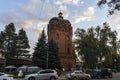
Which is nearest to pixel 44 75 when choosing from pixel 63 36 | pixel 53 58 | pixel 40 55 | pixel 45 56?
pixel 45 56

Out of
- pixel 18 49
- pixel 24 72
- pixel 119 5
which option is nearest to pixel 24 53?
pixel 18 49

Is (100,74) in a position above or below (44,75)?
below

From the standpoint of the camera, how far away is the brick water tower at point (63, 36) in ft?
307

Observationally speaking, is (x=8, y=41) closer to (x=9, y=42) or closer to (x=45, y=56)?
(x=9, y=42)

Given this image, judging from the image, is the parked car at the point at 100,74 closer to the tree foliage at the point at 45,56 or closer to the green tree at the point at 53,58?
the green tree at the point at 53,58

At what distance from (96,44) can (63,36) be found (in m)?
13.4

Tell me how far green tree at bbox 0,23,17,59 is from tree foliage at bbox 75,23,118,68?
75.7ft

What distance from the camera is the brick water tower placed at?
93562 mm

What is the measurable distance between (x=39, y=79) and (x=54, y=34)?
48.9m

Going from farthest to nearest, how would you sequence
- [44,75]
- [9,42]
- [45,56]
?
1. [9,42]
2. [45,56]
3. [44,75]

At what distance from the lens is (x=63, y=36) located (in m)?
95.3

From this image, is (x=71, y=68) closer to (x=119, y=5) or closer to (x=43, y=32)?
(x=43, y=32)

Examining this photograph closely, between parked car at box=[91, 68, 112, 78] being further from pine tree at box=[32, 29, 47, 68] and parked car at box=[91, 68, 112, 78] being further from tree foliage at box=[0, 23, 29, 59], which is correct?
tree foliage at box=[0, 23, 29, 59]

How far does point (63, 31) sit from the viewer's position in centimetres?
9519
